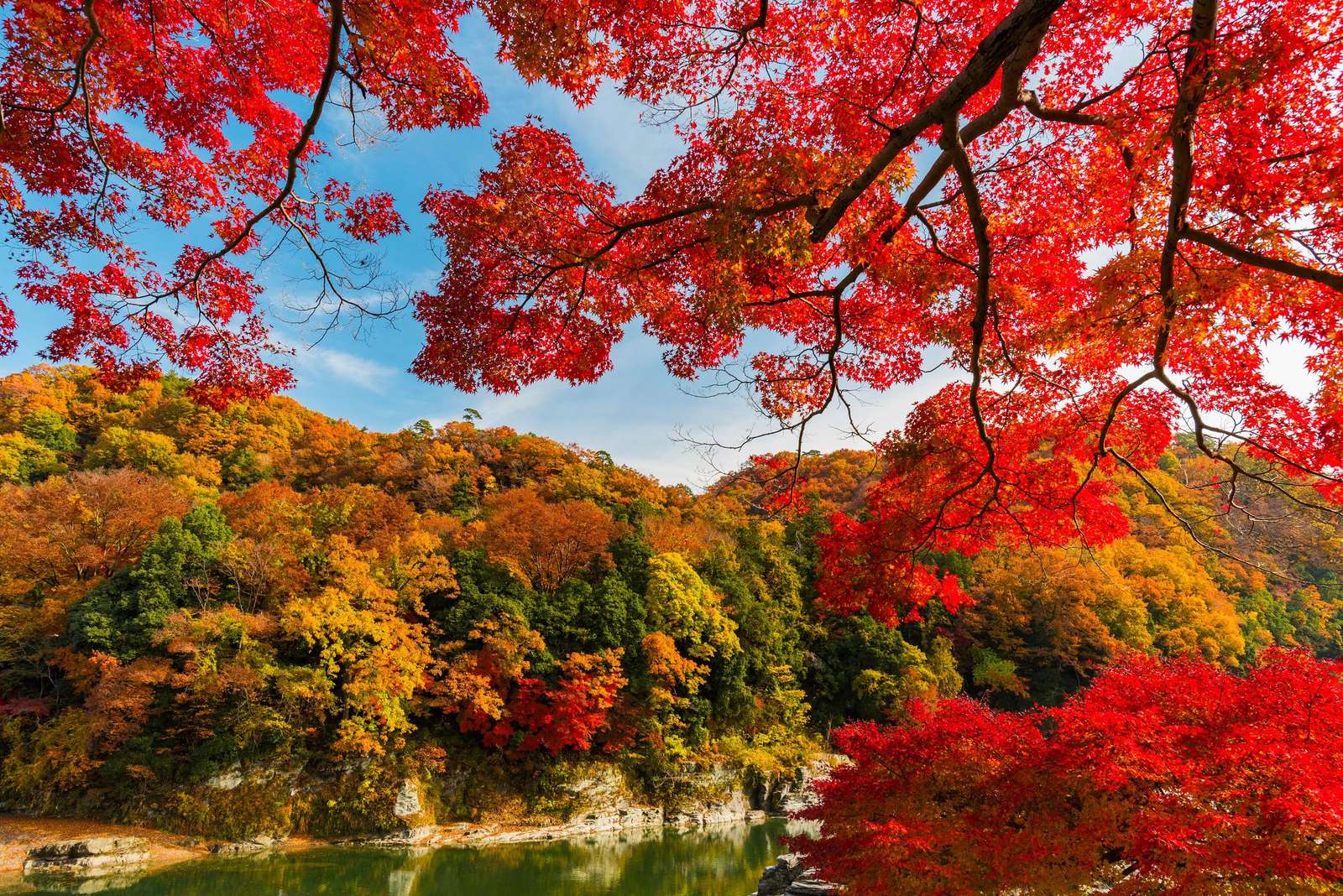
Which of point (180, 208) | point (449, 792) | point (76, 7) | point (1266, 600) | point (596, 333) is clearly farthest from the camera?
point (1266, 600)

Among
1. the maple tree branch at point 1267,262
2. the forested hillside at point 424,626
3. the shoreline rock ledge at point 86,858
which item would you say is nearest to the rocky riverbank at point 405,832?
the shoreline rock ledge at point 86,858

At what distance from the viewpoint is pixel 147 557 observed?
A: 1220 cm

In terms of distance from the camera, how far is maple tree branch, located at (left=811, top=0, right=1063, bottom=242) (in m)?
2.54

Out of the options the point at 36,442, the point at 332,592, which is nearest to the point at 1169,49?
the point at 332,592

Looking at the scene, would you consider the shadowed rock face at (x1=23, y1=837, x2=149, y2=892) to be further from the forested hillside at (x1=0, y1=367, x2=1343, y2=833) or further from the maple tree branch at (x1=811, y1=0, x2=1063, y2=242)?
the maple tree branch at (x1=811, y1=0, x2=1063, y2=242)

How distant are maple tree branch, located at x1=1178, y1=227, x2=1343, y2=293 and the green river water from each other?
30.6 ft

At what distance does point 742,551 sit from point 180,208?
1888cm

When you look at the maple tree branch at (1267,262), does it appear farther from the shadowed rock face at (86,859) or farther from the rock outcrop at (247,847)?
the rock outcrop at (247,847)

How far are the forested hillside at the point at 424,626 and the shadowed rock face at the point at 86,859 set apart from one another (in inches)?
42.6

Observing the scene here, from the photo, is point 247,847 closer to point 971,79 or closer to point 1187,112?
point 971,79

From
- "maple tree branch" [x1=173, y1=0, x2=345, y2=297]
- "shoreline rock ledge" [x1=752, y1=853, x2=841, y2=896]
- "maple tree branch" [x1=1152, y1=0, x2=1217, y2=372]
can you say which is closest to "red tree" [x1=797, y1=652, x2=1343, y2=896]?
"shoreline rock ledge" [x1=752, y1=853, x2=841, y2=896]

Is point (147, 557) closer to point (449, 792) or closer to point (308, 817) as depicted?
point (308, 817)

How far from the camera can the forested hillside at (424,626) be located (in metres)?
11.3

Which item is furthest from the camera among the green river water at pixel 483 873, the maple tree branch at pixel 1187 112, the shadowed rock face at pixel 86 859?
the shadowed rock face at pixel 86 859
